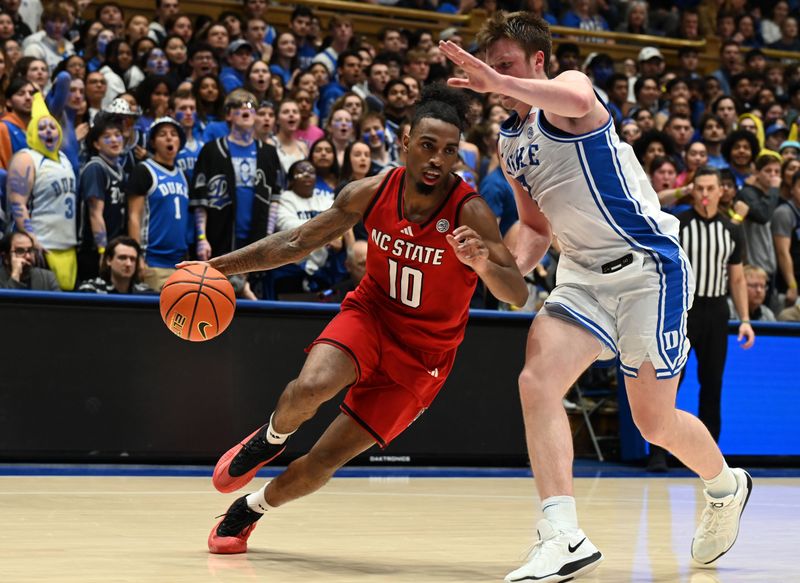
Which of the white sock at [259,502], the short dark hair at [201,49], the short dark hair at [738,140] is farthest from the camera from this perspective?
the short dark hair at [738,140]

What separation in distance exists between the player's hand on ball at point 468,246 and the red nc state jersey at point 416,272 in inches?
21.4

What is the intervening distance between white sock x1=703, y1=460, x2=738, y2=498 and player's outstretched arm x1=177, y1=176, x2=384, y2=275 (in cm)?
197

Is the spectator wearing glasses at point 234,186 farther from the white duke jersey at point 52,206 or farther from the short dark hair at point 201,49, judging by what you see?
the short dark hair at point 201,49

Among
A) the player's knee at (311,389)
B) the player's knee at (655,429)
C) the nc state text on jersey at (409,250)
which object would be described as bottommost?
the player's knee at (655,429)

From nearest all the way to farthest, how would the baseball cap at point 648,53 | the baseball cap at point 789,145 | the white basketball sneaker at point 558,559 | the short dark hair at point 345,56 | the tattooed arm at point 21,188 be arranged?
the white basketball sneaker at point 558,559 < the tattooed arm at point 21,188 < the short dark hair at point 345,56 < the baseball cap at point 789,145 < the baseball cap at point 648,53

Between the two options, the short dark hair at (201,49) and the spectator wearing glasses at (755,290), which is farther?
the short dark hair at (201,49)

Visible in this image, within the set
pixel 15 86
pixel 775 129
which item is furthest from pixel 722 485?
pixel 775 129

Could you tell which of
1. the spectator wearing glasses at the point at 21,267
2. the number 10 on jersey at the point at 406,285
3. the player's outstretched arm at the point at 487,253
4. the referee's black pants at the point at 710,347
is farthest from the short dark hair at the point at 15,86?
the player's outstretched arm at the point at 487,253

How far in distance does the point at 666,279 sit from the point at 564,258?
432 mm

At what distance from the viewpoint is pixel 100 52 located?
11484mm

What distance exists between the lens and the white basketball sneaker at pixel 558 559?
422cm

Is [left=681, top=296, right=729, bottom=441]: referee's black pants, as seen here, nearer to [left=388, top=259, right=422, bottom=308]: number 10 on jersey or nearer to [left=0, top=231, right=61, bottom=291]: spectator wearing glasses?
[left=388, top=259, right=422, bottom=308]: number 10 on jersey

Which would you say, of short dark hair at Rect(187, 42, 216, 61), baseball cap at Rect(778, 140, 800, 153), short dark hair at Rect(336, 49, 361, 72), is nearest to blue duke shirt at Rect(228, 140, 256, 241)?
short dark hair at Rect(187, 42, 216, 61)

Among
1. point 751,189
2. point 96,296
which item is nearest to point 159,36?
point 96,296
